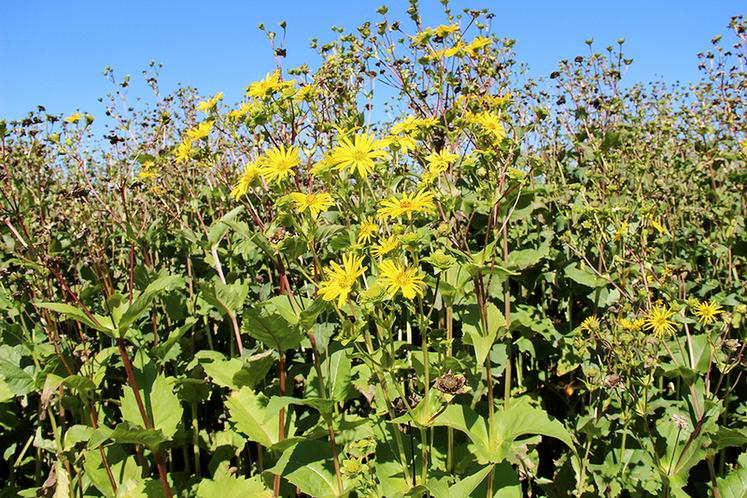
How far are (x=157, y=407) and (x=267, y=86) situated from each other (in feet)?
5.63

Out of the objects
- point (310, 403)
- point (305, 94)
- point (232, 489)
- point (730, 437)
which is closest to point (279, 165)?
point (305, 94)

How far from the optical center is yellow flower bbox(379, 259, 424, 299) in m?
2.01

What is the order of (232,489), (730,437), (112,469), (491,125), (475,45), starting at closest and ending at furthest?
(730,437) → (491,125) → (232,489) → (112,469) → (475,45)

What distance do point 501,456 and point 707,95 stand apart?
233 inches

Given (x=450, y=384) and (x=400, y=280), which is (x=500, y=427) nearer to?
(x=450, y=384)

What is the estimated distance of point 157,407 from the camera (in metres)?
2.89

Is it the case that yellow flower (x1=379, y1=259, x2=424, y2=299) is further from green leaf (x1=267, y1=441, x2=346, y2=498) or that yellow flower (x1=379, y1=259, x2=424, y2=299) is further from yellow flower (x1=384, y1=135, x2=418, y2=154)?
green leaf (x1=267, y1=441, x2=346, y2=498)

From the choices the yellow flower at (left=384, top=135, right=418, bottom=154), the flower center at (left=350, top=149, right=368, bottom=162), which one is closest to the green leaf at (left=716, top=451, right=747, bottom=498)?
the yellow flower at (left=384, top=135, right=418, bottom=154)

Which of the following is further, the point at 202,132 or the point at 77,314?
the point at 202,132

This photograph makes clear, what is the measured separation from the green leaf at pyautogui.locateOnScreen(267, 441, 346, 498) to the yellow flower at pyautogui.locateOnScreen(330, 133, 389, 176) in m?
1.33

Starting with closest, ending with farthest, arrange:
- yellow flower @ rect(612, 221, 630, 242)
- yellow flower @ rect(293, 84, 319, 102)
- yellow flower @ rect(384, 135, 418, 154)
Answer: yellow flower @ rect(384, 135, 418, 154)
yellow flower @ rect(293, 84, 319, 102)
yellow flower @ rect(612, 221, 630, 242)

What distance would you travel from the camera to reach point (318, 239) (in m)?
2.75

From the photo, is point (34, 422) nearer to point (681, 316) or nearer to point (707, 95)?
point (681, 316)

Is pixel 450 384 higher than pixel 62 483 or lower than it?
higher
